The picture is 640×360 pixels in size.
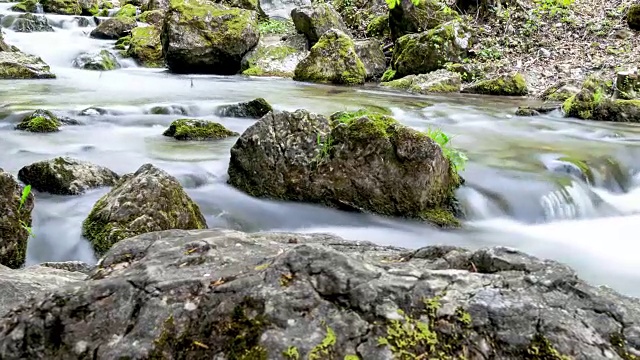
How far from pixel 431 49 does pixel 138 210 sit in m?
12.5

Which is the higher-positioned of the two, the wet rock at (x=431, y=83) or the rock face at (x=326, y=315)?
the wet rock at (x=431, y=83)

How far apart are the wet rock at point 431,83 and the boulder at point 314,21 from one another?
13.3ft

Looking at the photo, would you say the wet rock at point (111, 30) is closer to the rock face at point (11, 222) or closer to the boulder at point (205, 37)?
the boulder at point (205, 37)

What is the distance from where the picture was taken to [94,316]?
1.57 metres

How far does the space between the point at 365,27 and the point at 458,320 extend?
63.8 ft

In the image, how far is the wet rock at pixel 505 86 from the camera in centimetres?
1389

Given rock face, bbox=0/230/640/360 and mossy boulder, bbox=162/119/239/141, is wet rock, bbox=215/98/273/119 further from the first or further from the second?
rock face, bbox=0/230/640/360

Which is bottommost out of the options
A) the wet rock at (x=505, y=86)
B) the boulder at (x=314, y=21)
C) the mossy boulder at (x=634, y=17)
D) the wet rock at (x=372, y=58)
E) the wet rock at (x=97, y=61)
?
the wet rock at (x=97, y=61)

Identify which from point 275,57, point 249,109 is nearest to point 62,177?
point 249,109

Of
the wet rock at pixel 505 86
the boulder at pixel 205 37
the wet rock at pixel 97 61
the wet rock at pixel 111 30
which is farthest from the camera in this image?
the wet rock at pixel 111 30

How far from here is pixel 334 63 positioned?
1525cm

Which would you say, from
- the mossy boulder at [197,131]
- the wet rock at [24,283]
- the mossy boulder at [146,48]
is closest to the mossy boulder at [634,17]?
the mossy boulder at [197,131]

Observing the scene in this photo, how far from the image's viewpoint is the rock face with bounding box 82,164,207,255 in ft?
13.8

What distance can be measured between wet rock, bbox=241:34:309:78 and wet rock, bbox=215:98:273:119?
715 centimetres
